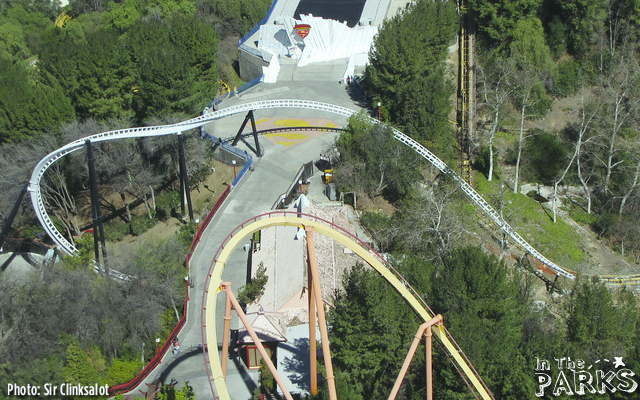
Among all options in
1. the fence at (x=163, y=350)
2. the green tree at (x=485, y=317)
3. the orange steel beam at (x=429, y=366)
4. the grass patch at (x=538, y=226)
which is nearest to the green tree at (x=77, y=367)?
the fence at (x=163, y=350)

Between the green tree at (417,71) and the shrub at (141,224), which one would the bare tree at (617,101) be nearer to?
the green tree at (417,71)

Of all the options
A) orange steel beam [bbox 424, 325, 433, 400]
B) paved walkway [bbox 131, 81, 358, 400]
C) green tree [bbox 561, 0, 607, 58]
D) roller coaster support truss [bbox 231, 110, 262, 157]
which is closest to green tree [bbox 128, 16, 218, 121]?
roller coaster support truss [bbox 231, 110, 262, 157]

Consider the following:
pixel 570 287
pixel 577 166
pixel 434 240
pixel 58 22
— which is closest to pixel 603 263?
pixel 570 287

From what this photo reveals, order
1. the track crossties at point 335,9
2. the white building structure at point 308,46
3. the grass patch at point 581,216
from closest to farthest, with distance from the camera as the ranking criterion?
the grass patch at point 581,216 → the white building structure at point 308,46 → the track crossties at point 335,9

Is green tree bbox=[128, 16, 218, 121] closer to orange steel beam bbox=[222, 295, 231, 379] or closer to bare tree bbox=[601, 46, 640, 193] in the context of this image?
orange steel beam bbox=[222, 295, 231, 379]

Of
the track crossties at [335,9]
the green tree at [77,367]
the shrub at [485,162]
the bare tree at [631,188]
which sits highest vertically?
the track crossties at [335,9]

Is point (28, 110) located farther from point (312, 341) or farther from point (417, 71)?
point (312, 341)

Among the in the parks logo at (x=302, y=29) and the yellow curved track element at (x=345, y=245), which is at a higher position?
the in the parks logo at (x=302, y=29)
